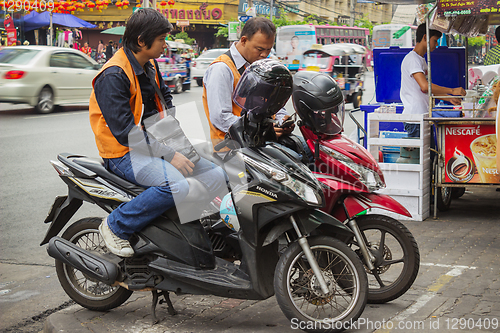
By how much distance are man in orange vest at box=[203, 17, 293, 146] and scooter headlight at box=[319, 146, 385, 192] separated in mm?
496

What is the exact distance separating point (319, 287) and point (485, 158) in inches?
142

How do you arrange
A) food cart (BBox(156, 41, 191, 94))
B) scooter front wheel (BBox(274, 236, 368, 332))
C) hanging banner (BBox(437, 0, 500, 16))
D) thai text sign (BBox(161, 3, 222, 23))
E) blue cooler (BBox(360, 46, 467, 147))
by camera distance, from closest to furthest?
scooter front wheel (BBox(274, 236, 368, 332))
hanging banner (BBox(437, 0, 500, 16))
blue cooler (BBox(360, 46, 467, 147))
food cart (BBox(156, 41, 191, 94))
thai text sign (BBox(161, 3, 222, 23))

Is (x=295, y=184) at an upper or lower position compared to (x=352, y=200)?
upper

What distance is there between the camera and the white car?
13.8 metres

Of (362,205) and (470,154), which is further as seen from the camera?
(470,154)

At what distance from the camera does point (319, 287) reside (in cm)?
312

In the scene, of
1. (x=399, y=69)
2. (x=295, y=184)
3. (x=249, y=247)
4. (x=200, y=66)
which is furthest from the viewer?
(x=200, y=66)

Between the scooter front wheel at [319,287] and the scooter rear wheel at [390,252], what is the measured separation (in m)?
0.48

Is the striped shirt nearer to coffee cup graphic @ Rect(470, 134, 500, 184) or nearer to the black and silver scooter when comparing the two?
coffee cup graphic @ Rect(470, 134, 500, 184)

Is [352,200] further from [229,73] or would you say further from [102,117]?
[102,117]

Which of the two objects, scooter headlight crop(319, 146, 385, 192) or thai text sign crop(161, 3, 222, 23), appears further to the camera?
thai text sign crop(161, 3, 222, 23)

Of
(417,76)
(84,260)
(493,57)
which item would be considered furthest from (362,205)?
(493,57)

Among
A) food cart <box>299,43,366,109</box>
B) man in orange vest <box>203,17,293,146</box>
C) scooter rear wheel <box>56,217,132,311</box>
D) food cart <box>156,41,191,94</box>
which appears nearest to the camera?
scooter rear wheel <box>56,217,132,311</box>

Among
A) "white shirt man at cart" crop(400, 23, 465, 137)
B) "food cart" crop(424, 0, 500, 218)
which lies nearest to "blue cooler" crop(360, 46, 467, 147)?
"white shirt man at cart" crop(400, 23, 465, 137)
